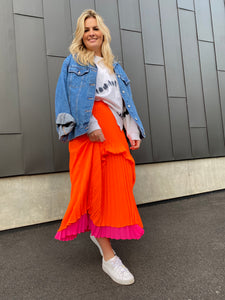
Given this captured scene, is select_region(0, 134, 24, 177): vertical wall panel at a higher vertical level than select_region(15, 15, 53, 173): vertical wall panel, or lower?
lower

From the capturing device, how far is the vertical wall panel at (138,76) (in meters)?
2.85

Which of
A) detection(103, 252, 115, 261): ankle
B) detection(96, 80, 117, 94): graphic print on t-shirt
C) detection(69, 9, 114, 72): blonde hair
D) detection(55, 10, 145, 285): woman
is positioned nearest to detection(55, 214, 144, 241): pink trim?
detection(55, 10, 145, 285): woman

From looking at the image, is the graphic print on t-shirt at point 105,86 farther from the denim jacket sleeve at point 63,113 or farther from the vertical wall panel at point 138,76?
the vertical wall panel at point 138,76

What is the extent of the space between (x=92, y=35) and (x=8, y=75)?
1103mm

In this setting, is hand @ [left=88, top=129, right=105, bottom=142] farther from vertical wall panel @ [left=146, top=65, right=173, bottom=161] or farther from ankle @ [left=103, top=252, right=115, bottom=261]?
vertical wall panel @ [left=146, top=65, right=173, bottom=161]

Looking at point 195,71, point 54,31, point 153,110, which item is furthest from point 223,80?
point 54,31

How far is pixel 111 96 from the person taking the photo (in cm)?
154

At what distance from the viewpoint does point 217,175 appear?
3.42 meters

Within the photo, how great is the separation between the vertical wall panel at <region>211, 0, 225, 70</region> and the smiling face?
8.48ft

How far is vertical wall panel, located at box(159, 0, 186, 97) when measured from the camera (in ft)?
10.3

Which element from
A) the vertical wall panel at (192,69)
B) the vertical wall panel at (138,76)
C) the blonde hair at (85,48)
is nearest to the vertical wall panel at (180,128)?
the vertical wall panel at (192,69)

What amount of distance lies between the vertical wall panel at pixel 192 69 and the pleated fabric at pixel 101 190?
204 cm

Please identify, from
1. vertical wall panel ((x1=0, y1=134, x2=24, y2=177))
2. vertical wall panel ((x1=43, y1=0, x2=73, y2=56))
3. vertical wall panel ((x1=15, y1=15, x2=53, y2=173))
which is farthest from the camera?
vertical wall panel ((x1=43, y1=0, x2=73, y2=56))

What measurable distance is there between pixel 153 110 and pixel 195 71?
94 cm
